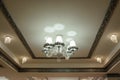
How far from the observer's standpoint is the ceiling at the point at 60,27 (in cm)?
336

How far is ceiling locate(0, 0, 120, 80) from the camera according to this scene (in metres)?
3.36

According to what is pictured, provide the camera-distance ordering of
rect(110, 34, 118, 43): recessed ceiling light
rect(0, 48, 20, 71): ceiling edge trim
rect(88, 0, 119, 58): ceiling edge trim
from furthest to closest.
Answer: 1. rect(0, 48, 20, 71): ceiling edge trim
2. rect(110, 34, 118, 43): recessed ceiling light
3. rect(88, 0, 119, 58): ceiling edge trim

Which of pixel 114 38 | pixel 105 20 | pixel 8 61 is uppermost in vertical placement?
pixel 105 20

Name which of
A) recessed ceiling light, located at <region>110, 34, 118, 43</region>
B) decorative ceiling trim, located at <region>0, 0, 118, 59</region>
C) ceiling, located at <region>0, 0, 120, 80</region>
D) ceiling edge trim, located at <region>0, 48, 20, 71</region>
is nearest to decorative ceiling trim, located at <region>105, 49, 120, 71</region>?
ceiling, located at <region>0, 0, 120, 80</region>

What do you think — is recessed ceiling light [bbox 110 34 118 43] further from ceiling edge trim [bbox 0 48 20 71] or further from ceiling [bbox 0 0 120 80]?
ceiling edge trim [bbox 0 48 20 71]

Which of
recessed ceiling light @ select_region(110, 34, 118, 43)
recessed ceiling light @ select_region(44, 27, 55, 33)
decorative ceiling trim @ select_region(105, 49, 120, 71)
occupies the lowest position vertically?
decorative ceiling trim @ select_region(105, 49, 120, 71)

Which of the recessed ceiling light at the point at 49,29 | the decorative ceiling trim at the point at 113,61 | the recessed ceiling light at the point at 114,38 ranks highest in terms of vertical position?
the recessed ceiling light at the point at 49,29

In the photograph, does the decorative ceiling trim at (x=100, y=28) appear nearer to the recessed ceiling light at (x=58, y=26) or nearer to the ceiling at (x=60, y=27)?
the ceiling at (x=60, y=27)

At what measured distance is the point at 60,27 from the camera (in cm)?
414

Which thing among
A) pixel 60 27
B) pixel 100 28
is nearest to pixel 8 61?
pixel 60 27

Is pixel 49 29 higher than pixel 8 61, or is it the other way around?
pixel 49 29

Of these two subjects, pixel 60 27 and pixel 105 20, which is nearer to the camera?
pixel 105 20

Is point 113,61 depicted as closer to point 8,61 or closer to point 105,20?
point 105,20

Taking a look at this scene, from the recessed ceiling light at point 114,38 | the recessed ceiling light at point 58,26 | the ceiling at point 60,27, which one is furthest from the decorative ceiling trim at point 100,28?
the recessed ceiling light at point 58,26
